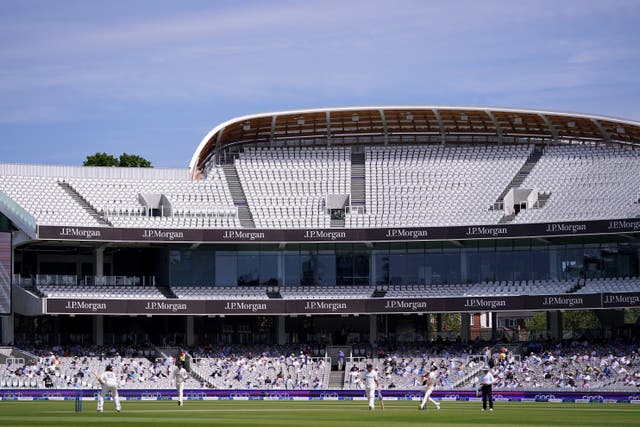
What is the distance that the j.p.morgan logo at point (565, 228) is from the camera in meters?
66.9

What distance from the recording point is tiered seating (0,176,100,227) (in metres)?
69.1

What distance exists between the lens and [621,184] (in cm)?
7238

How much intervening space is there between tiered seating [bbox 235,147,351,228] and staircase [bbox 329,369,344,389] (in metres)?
10.4

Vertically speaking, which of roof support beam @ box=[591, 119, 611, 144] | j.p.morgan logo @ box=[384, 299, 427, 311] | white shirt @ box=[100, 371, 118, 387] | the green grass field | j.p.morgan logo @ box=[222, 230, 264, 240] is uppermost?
roof support beam @ box=[591, 119, 611, 144]

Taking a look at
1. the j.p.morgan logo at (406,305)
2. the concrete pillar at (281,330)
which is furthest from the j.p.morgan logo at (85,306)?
the j.p.morgan logo at (406,305)

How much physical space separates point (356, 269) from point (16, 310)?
21801 mm

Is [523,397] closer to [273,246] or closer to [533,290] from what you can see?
[533,290]

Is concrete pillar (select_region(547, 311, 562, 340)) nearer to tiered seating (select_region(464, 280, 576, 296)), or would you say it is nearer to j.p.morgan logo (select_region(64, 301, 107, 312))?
tiered seating (select_region(464, 280, 576, 296))

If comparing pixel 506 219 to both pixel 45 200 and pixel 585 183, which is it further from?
pixel 45 200

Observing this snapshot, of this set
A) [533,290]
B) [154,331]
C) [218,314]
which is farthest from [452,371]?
[154,331]

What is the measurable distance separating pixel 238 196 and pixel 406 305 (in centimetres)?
1432

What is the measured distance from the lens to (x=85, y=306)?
66.8 metres

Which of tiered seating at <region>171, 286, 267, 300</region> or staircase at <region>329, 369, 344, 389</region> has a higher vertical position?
tiered seating at <region>171, 286, 267, 300</region>

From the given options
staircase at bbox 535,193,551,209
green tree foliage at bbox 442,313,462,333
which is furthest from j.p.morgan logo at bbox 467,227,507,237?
green tree foliage at bbox 442,313,462,333
